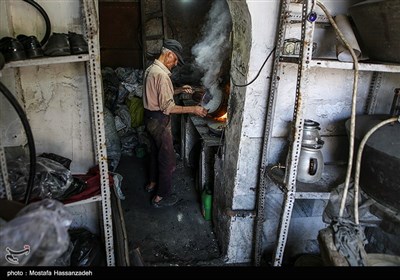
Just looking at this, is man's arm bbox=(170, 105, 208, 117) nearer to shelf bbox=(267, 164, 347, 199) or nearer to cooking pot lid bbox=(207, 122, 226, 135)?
cooking pot lid bbox=(207, 122, 226, 135)

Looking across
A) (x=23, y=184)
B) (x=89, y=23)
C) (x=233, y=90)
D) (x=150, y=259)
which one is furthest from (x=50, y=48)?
(x=150, y=259)

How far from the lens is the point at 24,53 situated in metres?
1.69

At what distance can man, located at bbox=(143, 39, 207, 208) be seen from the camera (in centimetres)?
348

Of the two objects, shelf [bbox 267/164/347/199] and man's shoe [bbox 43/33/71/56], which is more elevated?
man's shoe [bbox 43/33/71/56]

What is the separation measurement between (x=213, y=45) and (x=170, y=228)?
2892 mm

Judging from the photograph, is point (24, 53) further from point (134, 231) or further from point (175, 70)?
point (175, 70)

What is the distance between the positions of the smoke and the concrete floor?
4.98 ft

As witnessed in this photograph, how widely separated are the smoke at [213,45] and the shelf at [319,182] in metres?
1.93

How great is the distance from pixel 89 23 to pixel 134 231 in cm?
236

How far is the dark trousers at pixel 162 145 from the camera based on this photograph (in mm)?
3707

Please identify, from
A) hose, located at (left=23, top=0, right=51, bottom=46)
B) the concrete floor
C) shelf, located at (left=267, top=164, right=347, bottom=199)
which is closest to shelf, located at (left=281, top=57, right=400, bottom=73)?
shelf, located at (left=267, top=164, right=347, bottom=199)

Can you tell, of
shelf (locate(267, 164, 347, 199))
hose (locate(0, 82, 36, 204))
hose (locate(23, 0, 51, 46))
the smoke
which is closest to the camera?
hose (locate(0, 82, 36, 204))

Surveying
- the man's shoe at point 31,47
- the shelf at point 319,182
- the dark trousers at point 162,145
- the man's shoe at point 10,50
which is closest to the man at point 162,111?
the dark trousers at point 162,145

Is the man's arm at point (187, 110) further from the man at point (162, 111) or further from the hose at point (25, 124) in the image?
the hose at point (25, 124)
